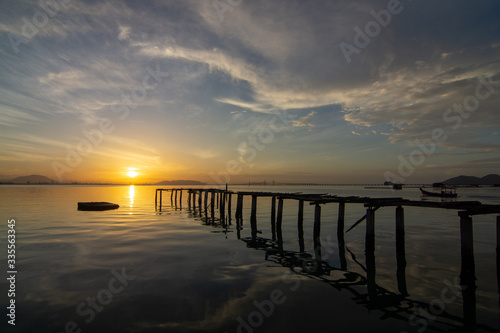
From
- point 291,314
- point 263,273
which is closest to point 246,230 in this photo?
point 263,273

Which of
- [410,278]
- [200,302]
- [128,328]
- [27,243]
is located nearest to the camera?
[128,328]

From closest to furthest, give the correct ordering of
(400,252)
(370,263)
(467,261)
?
(467,261) < (370,263) < (400,252)

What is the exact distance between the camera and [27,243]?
55.3ft

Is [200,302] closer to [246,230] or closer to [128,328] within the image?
[128,328]

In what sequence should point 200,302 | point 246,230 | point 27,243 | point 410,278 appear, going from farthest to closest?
point 246,230, point 27,243, point 410,278, point 200,302

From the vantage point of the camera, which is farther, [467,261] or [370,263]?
[370,263]

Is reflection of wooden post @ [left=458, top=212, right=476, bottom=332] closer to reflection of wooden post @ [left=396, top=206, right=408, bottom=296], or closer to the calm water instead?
the calm water

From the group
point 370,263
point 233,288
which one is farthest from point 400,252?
point 233,288

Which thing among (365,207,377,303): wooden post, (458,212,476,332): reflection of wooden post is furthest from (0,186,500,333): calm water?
(458,212,476,332): reflection of wooden post

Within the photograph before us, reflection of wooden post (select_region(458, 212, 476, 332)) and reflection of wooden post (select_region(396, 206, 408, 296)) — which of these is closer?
reflection of wooden post (select_region(458, 212, 476, 332))

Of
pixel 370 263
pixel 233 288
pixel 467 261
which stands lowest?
pixel 370 263

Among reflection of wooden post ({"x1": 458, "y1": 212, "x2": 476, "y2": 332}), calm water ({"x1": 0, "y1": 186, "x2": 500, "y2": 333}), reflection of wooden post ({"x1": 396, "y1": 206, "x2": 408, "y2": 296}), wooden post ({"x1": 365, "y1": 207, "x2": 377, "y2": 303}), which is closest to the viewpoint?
calm water ({"x1": 0, "y1": 186, "x2": 500, "y2": 333})

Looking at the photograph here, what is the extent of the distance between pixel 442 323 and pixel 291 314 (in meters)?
4.14

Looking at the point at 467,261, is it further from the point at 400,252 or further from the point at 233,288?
the point at 233,288
